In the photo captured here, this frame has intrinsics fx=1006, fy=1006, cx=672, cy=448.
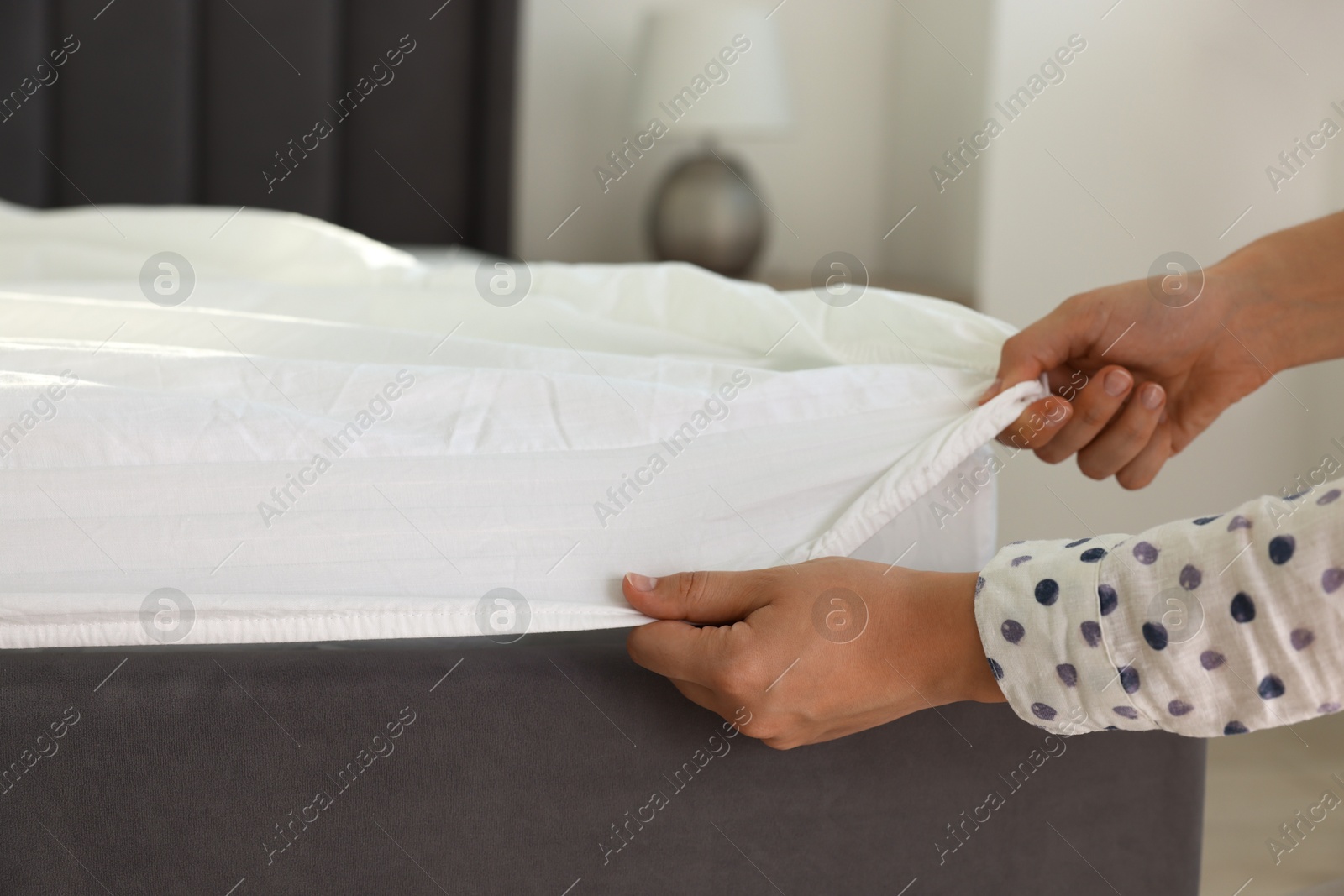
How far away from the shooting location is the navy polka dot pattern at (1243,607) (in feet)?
1.47

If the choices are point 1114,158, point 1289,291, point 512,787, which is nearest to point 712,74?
point 1114,158

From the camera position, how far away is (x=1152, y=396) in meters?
0.76

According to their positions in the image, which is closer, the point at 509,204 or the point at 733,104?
the point at 733,104

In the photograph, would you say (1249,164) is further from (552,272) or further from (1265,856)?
(552,272)

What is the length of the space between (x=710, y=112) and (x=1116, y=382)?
52.4 inches

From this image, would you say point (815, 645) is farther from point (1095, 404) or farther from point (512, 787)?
point (1095, 404)

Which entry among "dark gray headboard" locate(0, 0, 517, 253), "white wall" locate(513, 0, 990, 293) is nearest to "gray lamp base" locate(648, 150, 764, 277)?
"white wall" locate(513, 0, 990, 293)

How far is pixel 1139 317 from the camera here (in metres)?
0.75

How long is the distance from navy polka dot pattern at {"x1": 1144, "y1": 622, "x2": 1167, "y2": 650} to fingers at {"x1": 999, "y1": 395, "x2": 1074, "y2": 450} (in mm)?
241

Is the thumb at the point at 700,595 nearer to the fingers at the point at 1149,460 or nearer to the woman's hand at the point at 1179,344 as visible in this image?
the woman's hand at the point at 1179,344

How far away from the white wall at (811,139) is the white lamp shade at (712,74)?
12 centimetres

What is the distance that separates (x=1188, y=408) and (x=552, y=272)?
0.58m

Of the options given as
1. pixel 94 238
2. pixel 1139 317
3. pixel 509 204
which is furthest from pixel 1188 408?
pixel 509 204

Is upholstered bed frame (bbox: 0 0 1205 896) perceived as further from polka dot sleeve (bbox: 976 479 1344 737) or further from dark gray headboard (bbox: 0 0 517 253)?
dark gray headboard (bbox: 0 0 517 253)
